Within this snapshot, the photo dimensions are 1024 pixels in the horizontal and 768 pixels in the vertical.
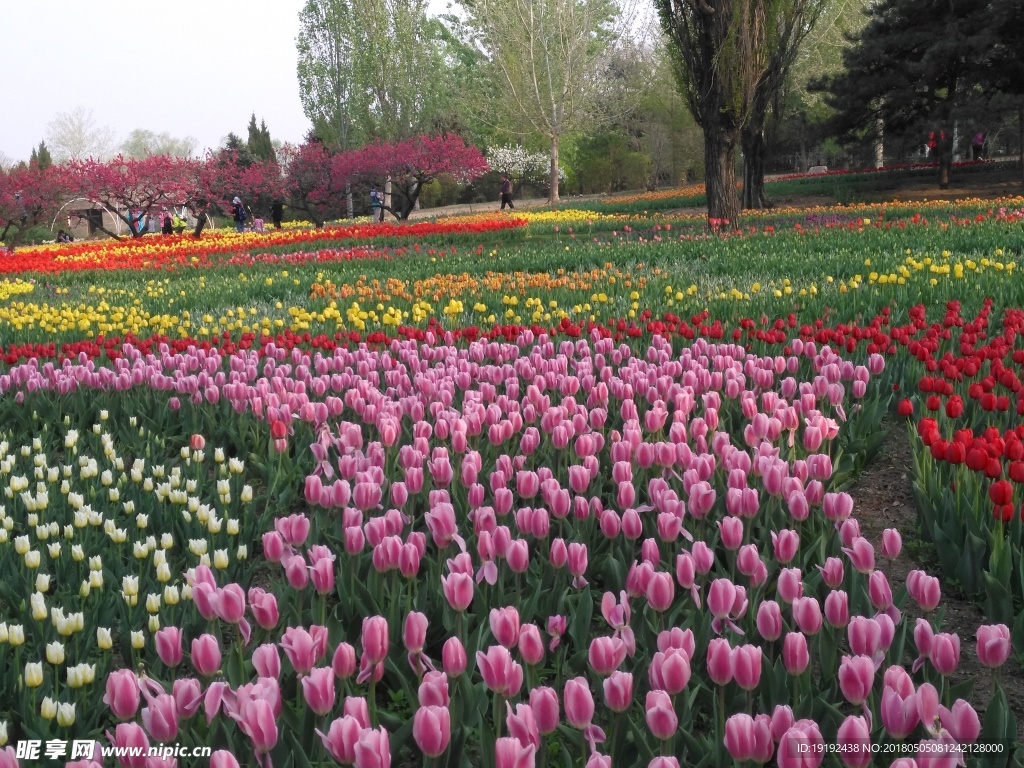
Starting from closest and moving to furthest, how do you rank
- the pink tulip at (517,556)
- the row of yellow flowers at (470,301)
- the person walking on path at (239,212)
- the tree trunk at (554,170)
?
the pink tulip at (517,556)
the row of yellow flowers at (470,301)
the person walking on path at (239,212)
the tree trunk at (554,170)

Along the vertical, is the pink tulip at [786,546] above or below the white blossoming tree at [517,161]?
below

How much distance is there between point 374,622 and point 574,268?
29.2 ft

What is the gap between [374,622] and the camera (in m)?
1.66

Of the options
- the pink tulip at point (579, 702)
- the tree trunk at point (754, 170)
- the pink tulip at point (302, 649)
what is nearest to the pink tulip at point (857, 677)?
the pink tulip at point (579, 702)

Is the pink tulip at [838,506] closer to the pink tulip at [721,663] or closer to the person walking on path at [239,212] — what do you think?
the pink tulip at [721,663]

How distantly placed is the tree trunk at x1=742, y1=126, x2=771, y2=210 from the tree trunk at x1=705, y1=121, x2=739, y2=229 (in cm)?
841

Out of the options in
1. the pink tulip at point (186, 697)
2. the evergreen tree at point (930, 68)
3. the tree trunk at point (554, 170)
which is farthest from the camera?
the tree trunk at point (554, 170)

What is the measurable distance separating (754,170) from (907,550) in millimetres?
22889

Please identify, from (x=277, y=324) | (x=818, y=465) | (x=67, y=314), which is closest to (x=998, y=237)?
(x=277, y=324)

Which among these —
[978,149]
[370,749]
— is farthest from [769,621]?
[978,149]

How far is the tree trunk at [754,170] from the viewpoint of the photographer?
925 inches

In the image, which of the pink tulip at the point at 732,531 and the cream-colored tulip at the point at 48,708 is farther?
the pink tulip at the point at 732,531

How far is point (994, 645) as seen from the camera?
1619mm

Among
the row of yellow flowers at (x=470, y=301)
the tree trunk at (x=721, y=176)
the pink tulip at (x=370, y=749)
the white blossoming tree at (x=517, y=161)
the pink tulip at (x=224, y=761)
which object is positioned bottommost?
the pink tulip at (x=224, y=761)
